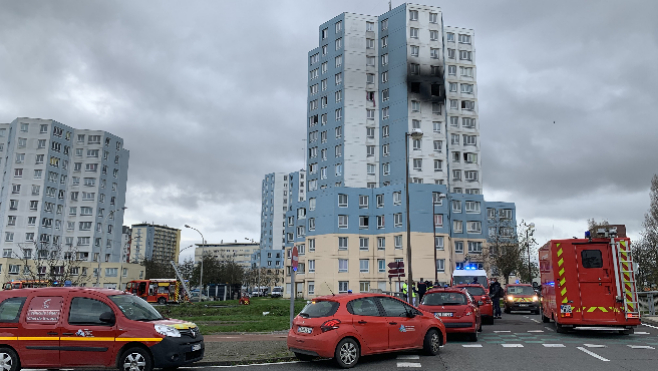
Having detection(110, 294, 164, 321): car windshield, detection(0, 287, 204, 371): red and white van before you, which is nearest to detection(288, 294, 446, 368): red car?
detection(0, 287, 204, 371): red and white van

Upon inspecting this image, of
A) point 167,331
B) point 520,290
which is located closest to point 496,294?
point 520,290

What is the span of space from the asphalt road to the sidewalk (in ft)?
1.56

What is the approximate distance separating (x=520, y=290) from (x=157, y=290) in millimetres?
39795

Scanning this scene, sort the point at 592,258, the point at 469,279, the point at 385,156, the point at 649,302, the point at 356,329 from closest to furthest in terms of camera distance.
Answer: the point at 356,329 < the point at 592,258 < the point at 649,302 < the point at 469,279 < the point at 385,156

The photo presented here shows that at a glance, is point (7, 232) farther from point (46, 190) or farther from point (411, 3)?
point (411, 3)

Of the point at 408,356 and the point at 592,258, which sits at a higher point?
the point at 592,258

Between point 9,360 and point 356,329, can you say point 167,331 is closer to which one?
point 9,360

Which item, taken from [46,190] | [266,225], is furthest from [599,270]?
[266,225]

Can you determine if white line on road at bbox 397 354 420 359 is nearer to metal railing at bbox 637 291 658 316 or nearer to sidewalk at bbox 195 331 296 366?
sidewalk at bbox 195 331 296 366

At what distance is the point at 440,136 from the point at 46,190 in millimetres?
61986

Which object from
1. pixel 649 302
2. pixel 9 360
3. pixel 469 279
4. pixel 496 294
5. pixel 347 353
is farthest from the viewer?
pixel 469 279

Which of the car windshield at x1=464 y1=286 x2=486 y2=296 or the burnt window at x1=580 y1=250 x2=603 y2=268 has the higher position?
the burnt window at x1=580 y1=250 x2=603 y2=268

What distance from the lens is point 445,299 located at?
49.4ft

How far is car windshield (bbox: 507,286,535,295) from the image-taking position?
94.2ft
